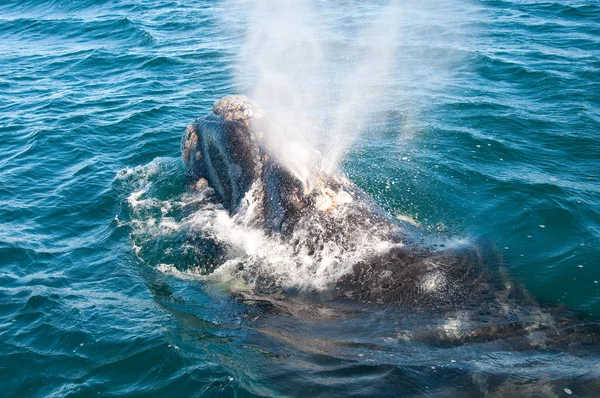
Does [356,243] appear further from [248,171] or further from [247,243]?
[248,171]

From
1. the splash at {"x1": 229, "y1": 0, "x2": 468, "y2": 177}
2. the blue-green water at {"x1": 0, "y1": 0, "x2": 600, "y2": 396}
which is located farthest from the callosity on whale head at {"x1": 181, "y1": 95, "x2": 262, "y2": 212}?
the blue-green water at {"x1": 0, "y1": 0, "x2": 600, "y2": 396}

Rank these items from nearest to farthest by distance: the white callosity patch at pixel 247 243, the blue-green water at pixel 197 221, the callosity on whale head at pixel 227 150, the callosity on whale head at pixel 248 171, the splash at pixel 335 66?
the blue-green water at pixel 197 221 < the white callosity patch at pixel 247 243 < the callosity on whale head at pixel 248 171 < the callosity on whale head at pixel 227 150 < the splash at pixel 335 66

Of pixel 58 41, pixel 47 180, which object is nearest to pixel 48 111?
pixel 47 180

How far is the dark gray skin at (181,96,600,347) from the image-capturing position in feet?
24.7

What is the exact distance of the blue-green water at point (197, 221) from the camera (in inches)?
295

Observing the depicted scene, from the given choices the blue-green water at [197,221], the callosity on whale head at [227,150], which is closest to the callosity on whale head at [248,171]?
the callosity on whale head at [227,150]

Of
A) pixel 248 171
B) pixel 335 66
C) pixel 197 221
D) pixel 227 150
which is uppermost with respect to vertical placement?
pixel 227 150

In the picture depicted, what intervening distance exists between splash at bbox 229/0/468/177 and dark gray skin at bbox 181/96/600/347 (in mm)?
464

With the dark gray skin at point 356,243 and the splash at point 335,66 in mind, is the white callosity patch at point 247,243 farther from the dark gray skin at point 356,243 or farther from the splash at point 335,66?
the splash at point 335,66

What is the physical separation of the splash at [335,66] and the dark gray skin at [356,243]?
1.52 feet

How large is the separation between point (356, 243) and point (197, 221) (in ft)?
12.9

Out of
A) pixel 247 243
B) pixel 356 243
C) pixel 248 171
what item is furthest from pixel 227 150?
pixel 356 243

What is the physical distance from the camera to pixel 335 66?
81.5ft

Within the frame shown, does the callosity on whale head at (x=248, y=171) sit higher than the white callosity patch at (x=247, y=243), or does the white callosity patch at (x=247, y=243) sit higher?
the callosity on whale head at (x=248, y=171)
